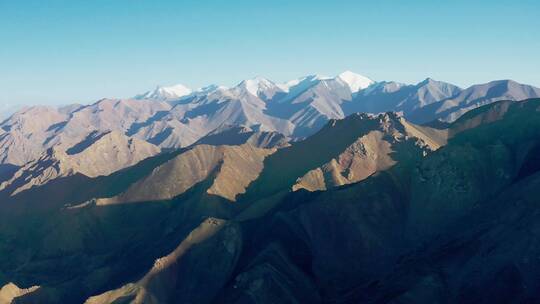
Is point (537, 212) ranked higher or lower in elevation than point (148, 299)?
higher

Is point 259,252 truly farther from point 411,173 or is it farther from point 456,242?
point 411,173

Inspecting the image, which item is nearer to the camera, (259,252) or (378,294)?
(378,294)

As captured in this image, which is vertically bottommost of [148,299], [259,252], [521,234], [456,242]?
[148,299]

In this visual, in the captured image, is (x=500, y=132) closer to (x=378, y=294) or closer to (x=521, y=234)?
(x=521, y=234)

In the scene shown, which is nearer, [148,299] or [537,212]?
[537,212]

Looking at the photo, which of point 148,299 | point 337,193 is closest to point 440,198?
point 337,193

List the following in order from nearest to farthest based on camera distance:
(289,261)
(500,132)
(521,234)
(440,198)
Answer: (521,234) → (289,261) → (440,198) → (500,132)

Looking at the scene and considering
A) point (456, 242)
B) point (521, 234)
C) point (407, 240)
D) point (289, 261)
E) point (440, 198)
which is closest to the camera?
point (521, 234)

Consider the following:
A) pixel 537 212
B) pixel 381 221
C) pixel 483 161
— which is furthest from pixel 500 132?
pixel 537 212

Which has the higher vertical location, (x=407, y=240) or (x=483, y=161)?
(x=483, y=161)
